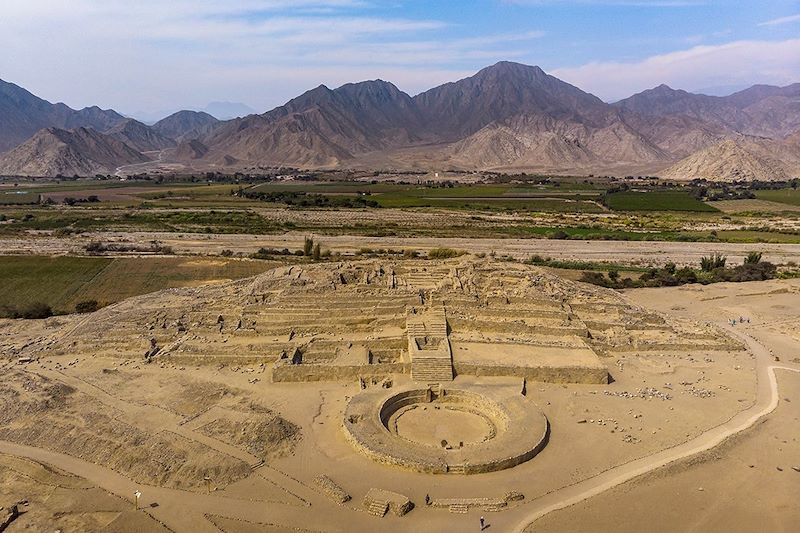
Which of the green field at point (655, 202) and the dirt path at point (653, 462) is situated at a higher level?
the green field at point (655, 202)

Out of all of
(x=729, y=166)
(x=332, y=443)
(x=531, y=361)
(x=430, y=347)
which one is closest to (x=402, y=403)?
(x=332, y=443)

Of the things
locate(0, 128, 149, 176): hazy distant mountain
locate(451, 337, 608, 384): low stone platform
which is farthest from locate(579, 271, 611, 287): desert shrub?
locate(0, 128, 149, 176): hazy distant mountain

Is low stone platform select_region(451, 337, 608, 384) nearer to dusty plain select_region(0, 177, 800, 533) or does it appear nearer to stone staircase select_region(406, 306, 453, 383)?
dusty plain select_region(0, 177, 800, 533)

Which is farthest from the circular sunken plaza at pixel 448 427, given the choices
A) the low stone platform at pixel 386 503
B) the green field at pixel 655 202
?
the green field at pixel 655 202

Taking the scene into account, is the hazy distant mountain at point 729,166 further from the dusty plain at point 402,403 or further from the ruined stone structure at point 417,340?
the ruined stone structure at point 417,340

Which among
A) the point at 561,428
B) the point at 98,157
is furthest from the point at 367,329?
the point at 98,157
